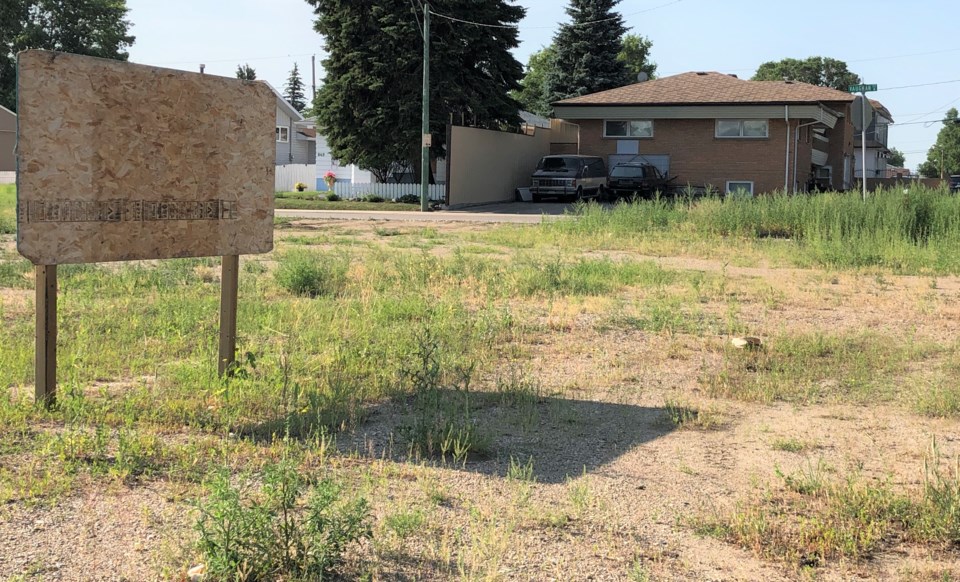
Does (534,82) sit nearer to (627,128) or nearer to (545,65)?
(545,65)

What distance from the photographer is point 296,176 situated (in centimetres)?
5472

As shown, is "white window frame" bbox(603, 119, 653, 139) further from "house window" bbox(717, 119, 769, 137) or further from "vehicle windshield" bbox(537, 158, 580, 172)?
"vehicle windshield" bbox(537, 158, 580, 172)

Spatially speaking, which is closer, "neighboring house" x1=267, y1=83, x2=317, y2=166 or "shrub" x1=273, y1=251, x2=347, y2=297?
"shrub" x1=273, y1=251, x2=347, y2=297

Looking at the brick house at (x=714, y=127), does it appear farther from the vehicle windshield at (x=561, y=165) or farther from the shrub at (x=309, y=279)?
the shrub at (x=309, y=279)

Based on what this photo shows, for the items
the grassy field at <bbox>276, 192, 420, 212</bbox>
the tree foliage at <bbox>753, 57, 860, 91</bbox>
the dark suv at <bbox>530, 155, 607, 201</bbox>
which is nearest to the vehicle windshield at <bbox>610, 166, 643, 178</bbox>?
the dark suv at <bbox>530, 155, 607, 201</bbox>

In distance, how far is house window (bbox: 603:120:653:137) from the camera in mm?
41281

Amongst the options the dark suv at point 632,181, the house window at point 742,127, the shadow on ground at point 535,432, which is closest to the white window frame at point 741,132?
the house window at point 742,127

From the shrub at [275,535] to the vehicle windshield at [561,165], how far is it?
1408 inches

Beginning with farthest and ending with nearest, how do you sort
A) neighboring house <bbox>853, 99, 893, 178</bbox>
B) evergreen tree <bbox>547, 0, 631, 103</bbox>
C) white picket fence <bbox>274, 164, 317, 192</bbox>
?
neighboring house <bbox>853, 99, 893, 178</bbox> < evergreen tree <bbox>547, 0, 631, 103</bbox> < white picket fence <bbox>274, 164, 317, 192</bbox>

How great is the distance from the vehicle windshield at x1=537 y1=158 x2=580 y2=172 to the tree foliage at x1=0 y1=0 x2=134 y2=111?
41.5 metres

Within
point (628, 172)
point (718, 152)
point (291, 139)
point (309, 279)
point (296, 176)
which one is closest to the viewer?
point (309, 279)

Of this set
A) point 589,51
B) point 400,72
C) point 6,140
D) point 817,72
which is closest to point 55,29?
point 6,140

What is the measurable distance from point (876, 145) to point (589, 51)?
26.5m

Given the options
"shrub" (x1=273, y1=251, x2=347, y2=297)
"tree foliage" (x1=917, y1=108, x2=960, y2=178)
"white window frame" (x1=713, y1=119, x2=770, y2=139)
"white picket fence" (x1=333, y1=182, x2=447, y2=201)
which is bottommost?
"shrub" (x1=273, y1=251, x2=347, y2=297)
